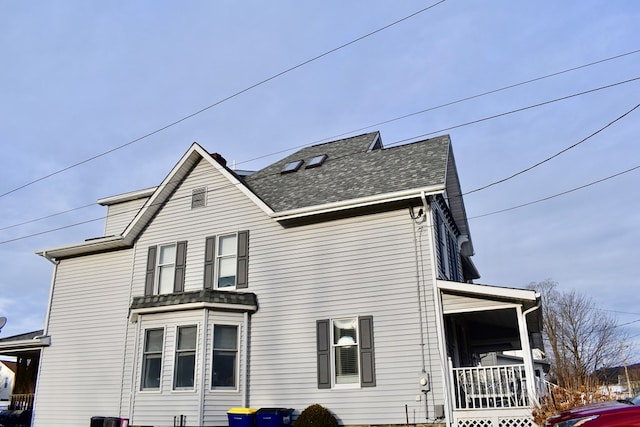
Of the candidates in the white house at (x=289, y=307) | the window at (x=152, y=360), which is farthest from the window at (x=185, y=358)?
the window at (x=152, y=360)

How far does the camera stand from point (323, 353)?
1338 centimetres

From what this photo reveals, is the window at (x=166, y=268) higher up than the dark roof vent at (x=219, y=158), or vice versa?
the dark roof vent at (x=219, y=158)

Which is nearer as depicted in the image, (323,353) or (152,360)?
(323,353)

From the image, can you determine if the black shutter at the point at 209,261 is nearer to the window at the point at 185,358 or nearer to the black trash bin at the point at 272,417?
the window at the point at 185,358

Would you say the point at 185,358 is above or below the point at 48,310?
below

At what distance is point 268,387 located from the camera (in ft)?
45.1

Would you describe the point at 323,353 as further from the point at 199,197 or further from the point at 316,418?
the point at 199,197

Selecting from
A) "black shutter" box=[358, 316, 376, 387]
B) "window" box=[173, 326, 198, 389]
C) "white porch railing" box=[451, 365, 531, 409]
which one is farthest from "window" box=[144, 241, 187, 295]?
"white porch railing" box=[451, 365, 531, 409]

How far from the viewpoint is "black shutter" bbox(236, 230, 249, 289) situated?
15008 mm

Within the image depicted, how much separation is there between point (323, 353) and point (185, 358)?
3.73m

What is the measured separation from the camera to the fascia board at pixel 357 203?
12.9m

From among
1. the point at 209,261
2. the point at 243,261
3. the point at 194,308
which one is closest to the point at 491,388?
the point at 243,261

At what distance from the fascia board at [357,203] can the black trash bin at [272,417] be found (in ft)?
16.4

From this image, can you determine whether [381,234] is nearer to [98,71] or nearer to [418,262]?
[418,262]
